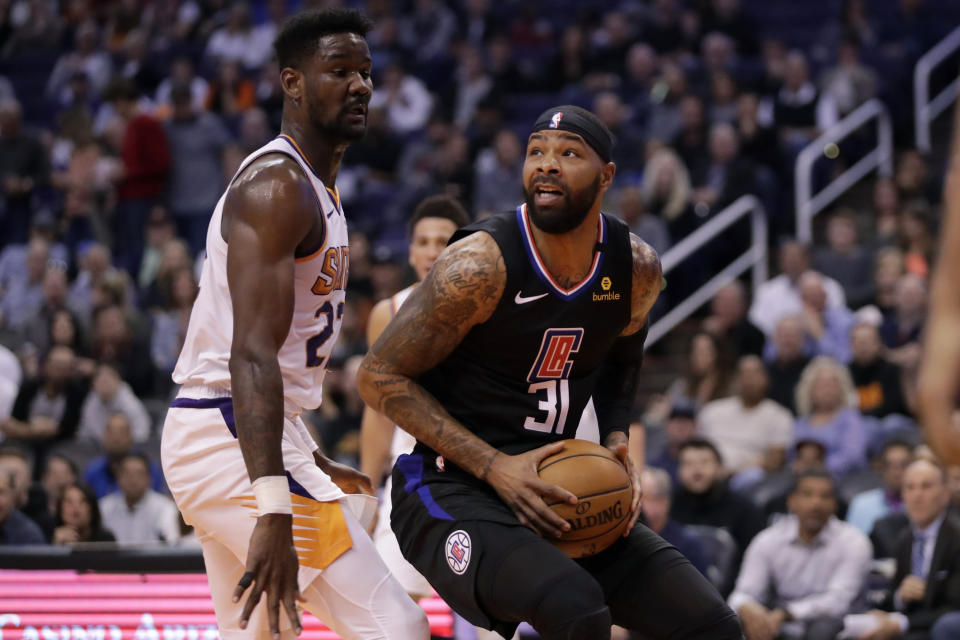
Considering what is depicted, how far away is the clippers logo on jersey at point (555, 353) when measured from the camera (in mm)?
4225

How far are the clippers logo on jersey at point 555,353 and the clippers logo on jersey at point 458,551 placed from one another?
566 mm

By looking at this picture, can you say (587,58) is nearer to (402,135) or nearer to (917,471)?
(402,135)

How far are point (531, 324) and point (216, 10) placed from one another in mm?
15122

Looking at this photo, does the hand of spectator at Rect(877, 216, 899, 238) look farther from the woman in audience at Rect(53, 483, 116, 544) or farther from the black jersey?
the black jersey

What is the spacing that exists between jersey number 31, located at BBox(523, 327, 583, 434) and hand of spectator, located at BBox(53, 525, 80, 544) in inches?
192

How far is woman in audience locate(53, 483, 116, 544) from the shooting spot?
27.6 feet

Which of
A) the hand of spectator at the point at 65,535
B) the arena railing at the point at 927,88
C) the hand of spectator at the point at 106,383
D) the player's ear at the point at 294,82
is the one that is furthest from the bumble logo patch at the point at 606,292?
the arena railing at the point at 927,88

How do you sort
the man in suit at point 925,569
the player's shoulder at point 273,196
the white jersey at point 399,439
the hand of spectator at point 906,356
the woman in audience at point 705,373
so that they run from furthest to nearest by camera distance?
the woman in audience at point 705,373
the hand of spectator at point 906,356
the man in suit at point 925,569
the white jersey at point 399,439
the player's shoulder at point 273,196

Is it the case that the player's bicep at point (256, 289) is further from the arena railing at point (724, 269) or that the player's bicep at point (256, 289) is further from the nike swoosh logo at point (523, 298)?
the arena railing at point (724, 269)

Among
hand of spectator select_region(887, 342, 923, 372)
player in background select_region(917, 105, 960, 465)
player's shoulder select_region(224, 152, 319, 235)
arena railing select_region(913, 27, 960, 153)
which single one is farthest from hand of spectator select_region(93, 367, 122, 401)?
player in background select_region(917, 105, 960, 465)

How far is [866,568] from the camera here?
309 inches

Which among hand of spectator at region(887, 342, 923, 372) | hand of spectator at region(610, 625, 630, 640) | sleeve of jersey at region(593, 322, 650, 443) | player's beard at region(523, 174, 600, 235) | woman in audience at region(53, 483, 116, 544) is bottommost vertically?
hand of spectator at region(610, 625, 630, 640)

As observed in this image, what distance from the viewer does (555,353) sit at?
4.25 metres

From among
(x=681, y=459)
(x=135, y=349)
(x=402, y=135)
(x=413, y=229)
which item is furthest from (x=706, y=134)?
(x=413, y=229)
